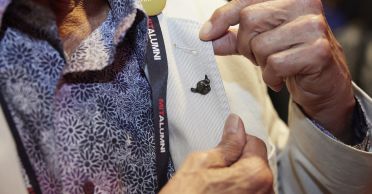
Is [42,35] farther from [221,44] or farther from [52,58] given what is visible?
[221,44]

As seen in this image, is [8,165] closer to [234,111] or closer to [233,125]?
[233,125]

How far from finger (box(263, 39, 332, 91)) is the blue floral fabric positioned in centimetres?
23

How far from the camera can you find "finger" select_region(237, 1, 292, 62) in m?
0.77

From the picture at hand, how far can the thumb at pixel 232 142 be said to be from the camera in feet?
2.40

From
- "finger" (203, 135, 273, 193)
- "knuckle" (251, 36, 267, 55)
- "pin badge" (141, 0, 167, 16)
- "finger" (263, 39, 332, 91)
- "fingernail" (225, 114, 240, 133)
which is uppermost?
"pin badge" (141, 0, 167, 16)

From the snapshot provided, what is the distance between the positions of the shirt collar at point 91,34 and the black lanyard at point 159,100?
40 millimetres

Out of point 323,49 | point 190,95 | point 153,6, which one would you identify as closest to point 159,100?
point 190,95

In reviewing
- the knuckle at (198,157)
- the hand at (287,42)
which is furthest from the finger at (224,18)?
the knuckle at (198,157)

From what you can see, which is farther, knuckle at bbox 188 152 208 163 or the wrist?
the wrist

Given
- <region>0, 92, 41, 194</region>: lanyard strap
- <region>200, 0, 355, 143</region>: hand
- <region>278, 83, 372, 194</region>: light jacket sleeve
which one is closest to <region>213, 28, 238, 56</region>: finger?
<region>200, 0, 355, 143</region>: hand

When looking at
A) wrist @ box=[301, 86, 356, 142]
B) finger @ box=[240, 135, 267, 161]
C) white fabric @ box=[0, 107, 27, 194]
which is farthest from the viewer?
wrist @ box=[301, 86, 356, 142]

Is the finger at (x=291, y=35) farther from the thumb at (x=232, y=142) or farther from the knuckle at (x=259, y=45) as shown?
the thumb at (x=232, y=142)

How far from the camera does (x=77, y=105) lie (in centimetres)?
69

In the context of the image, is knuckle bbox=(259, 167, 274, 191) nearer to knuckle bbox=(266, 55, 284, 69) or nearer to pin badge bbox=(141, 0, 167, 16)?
knuckle bbox=(266, 55, 284, 69)
